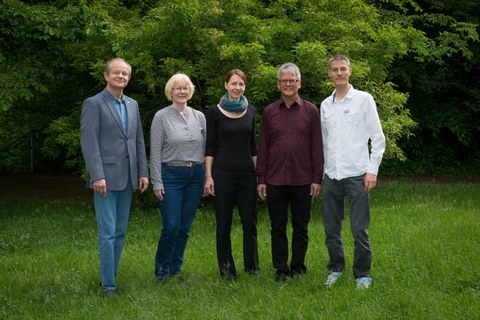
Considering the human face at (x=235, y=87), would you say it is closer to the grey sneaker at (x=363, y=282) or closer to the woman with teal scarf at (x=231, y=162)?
the woman with teal scarf at (x=231, y=162)

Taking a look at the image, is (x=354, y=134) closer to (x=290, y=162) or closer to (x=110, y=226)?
(x=290, y=162)

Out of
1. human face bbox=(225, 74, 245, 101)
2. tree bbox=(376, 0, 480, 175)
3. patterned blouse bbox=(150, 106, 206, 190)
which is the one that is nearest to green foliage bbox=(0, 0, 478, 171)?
human face bbox=(225, 74, 245, 101)

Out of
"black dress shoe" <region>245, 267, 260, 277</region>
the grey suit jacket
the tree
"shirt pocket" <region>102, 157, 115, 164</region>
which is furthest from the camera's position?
the tree

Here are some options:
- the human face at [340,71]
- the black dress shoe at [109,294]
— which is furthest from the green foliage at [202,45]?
the black dress shoe at [109,294]

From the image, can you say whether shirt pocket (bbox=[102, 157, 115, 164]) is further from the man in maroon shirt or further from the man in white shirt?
the man in white shirt

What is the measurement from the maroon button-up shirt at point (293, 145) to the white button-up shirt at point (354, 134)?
21 centimetres

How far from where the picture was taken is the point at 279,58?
9922 mm

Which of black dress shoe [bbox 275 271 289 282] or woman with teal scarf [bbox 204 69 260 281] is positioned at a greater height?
woman with teal scarf [bbox 204 69 260 281]

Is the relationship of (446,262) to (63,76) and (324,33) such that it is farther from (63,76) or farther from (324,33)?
(63,76)

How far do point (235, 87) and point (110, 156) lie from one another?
1.32 meters

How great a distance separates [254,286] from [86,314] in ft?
4.92

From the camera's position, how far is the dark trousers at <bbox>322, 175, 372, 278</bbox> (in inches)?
201

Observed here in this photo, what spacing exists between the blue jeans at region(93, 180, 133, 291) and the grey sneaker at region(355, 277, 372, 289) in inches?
88.0

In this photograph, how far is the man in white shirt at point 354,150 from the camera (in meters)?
5.04
